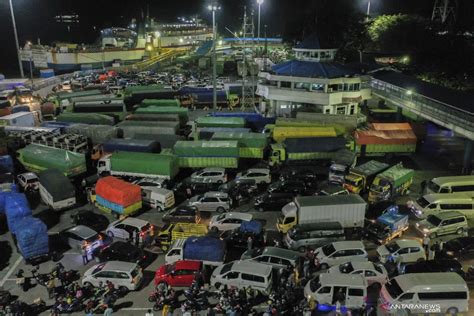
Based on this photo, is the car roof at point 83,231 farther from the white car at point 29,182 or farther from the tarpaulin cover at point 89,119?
the tarpaulin cover at point 89,119

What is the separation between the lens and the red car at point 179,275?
659 inches

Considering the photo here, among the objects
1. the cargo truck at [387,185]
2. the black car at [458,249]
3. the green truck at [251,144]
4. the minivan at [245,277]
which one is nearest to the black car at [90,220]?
the minivan at [245,277]

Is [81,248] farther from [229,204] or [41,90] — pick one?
[41,90]

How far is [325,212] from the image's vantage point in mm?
21109

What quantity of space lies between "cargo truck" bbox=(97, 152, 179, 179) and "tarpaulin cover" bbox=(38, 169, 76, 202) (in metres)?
3.67

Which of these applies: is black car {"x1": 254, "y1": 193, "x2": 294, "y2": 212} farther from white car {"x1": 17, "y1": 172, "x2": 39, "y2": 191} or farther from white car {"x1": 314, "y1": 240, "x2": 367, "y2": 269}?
white car {"x1": 17, "y1": 172, "x2": 39, "y2": 191}

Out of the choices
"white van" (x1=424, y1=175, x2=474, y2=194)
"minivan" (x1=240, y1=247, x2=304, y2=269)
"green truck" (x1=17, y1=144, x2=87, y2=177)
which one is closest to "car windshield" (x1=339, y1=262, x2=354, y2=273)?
"minivan" (x1=240, y1=247, x2=304, y2=269)

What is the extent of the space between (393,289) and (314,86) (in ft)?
95.3

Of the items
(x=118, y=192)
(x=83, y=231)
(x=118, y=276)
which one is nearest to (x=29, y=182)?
(x=118, y=192)

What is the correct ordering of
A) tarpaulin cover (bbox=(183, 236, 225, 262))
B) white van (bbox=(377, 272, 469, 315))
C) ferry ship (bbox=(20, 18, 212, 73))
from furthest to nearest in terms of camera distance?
ferry ship (bbox=(20, 18, 212, 73)) < tarpaulin cover (bbox=(183, 236, 225, 262)) < white van (bbox=(377, 272, 469, 315))

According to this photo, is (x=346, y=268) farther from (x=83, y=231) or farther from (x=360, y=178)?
(x=83, y=231)

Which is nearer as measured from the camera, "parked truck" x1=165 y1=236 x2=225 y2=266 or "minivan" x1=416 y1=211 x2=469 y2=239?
"parked truck" x1=165 y1=236 x2=225 y2=266

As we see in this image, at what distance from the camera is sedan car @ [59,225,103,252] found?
19.6 metres

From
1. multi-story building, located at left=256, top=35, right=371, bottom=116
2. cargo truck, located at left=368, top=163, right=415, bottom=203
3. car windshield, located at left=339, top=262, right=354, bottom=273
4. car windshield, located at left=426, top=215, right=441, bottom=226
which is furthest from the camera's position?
multi-story building, located at left=256, top=35, right=371, bottom=116
